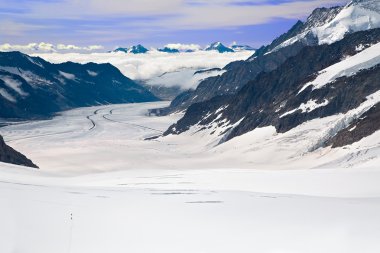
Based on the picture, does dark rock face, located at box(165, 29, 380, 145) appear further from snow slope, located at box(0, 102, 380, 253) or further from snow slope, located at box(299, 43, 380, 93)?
snow slope, located at box(0, 102, 380, 253)

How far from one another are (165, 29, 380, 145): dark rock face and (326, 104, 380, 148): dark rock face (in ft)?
45.9

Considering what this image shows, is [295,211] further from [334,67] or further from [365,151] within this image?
[334,67]

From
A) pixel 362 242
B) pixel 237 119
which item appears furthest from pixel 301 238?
pixel 237 119

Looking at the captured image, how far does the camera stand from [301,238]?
14.5 meters

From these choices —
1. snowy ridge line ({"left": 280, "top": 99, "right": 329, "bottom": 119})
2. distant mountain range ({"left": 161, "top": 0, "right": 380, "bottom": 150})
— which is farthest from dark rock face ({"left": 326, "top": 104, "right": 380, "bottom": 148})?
snowy ridge line ({"left": 280, "top": 99, "right": 329, "bottom": 119})

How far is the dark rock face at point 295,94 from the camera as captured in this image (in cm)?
11162

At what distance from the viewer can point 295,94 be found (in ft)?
430

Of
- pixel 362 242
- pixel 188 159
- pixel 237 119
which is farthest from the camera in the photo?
pixel 237 119

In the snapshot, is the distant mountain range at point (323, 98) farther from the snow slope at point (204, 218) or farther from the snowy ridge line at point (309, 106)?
the snow slope at point (204, 218)

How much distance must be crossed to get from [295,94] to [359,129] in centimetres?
4686

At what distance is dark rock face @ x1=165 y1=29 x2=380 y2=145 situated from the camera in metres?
112

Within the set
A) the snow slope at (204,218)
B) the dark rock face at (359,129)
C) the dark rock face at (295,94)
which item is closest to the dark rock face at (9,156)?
the dark rock face at (359,129)

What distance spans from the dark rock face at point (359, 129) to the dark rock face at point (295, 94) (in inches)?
551

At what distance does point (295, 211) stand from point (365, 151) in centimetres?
5503
